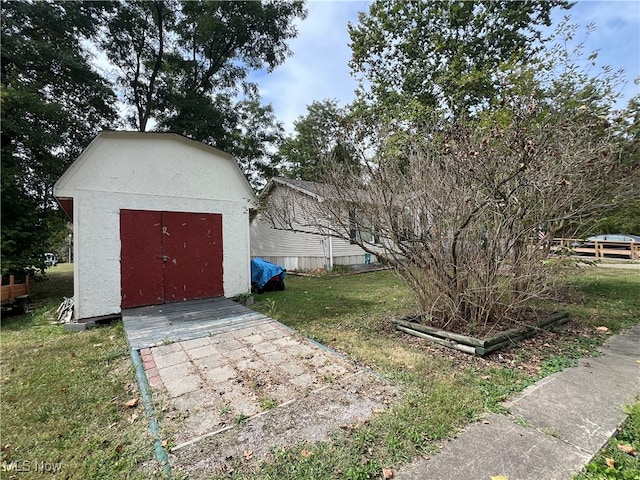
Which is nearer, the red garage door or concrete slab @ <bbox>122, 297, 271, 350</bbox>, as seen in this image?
concrete slab @ <bbox>122, 297, 271, 350</bbox>

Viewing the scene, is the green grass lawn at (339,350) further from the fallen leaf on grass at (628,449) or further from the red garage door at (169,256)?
the red garage door at (169,256)

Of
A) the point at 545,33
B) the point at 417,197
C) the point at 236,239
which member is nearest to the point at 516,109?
the point at 417,197

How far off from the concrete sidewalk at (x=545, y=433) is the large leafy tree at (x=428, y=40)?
1153 centimetres

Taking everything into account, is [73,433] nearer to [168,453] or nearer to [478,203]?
[168,453]

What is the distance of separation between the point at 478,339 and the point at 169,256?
6.39 meters

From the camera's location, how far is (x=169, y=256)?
671cm

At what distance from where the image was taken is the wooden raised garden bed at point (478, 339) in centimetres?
372

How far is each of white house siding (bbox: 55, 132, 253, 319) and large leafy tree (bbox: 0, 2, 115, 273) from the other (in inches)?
156

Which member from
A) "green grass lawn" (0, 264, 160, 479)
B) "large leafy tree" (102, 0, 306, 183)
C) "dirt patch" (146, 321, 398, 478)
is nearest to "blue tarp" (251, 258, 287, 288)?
"green grass lawn" (0, 264, 160, 479)

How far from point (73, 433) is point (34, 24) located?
50.2 ft

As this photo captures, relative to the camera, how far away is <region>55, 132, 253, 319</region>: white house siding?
5.75 meters

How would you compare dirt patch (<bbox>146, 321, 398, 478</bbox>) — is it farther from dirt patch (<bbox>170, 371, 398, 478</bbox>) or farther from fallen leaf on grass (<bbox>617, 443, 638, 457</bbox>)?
fallen leaf on grass (<bbox>617, 443, 638, 457</bbox>)

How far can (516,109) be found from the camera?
146 inches

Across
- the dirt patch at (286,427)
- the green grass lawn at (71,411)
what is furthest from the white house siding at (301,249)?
the dirt patch at (286,427)
